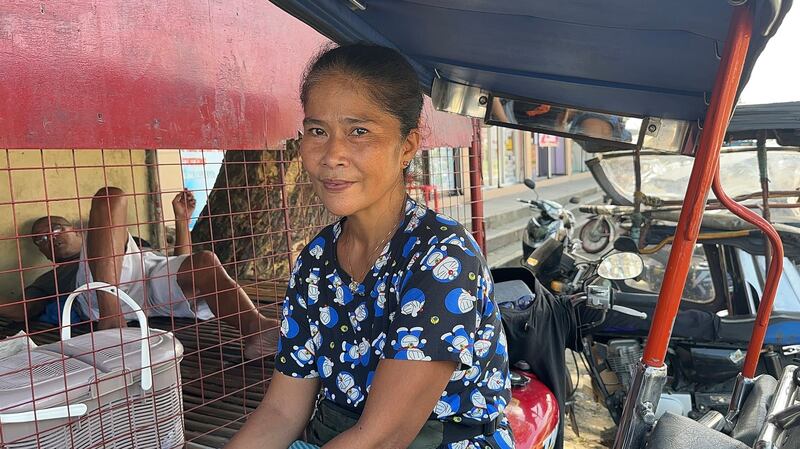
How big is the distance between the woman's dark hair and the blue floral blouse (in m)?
0.26

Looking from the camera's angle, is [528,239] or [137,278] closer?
[137,278]

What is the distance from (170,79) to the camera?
250 cm

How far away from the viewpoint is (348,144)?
4.77 ft

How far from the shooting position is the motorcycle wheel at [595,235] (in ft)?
16.6

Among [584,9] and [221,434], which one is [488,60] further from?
[221,434]

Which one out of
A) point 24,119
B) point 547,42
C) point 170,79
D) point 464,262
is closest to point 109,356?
point 24,119

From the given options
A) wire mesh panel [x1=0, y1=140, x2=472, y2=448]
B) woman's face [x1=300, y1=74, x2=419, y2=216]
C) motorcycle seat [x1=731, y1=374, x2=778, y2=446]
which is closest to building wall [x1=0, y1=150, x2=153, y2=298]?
wire mesh panel [x1=0, y1=140, x2=472, y2=448]

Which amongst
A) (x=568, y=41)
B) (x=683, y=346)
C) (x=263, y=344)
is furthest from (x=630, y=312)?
(x=568, y=41)

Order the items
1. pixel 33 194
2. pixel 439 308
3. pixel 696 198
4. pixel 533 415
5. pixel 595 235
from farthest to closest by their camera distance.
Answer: pixel 595 235
pixel 33 194
pixel 533 415
pixel 439 308
pixel 696 198

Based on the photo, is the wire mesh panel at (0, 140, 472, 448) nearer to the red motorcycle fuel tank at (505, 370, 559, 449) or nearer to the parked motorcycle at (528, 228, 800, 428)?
the red motorcycle fuel tank at (505, 370, 559, 449)

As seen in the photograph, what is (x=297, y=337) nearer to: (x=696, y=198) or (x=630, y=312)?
(x=696, y=198)

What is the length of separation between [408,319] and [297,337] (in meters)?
0.46

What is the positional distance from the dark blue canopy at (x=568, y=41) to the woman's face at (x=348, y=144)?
226mm

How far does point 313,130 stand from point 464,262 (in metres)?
0.49
